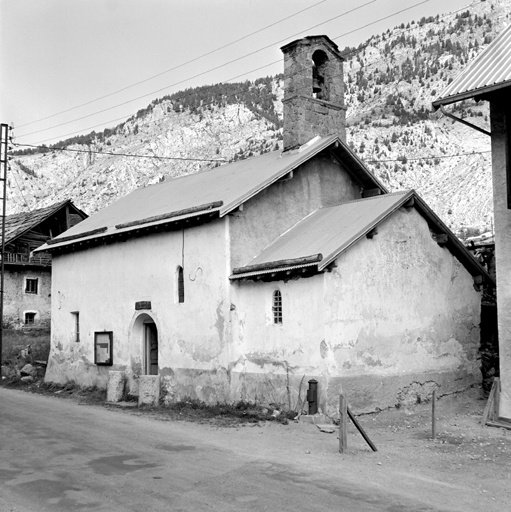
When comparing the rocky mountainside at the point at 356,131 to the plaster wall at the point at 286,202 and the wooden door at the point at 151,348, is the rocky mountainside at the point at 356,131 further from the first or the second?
the wooden door at the point at 151,348

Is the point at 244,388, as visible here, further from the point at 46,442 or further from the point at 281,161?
the point at 281,161

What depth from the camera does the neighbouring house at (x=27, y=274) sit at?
39.6 meters

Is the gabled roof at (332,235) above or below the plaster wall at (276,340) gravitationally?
above

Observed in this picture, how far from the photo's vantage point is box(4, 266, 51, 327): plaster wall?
1550 inches

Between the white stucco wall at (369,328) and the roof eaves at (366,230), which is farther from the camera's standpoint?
the white stucco wall at (369,328)

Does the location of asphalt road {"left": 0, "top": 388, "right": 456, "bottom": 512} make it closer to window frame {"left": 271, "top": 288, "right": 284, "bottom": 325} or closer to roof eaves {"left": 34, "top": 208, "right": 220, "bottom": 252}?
window frame {"left": 271, "top": 288, "right": 284, "bottom": 325}

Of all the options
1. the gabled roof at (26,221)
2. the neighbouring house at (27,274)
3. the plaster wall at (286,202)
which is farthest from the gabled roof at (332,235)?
the gabled roof at (26,221)

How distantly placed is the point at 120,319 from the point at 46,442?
902cm

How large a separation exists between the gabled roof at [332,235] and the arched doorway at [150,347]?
16.1 ft

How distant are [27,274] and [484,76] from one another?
32.1 metres

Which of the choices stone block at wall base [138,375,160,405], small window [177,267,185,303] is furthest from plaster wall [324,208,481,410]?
stone block at wall base [138,375,160,405]

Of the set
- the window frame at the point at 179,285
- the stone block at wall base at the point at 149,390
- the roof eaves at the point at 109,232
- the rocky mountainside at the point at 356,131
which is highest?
the rocky mountainside at the point at 356,131

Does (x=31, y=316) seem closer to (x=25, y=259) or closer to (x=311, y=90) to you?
(x=25, y=259)

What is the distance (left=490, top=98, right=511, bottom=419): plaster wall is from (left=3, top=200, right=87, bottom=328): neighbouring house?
29.2 m
